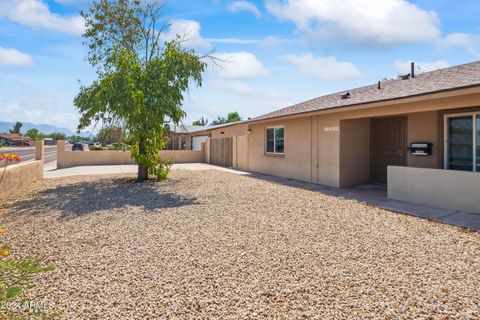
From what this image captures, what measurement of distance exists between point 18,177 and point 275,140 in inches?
418

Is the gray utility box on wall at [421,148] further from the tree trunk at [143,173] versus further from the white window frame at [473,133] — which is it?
the tree trunk at [143,173]

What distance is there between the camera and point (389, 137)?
11422mm

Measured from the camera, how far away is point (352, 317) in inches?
114

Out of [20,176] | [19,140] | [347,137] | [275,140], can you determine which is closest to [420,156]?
[347,137]

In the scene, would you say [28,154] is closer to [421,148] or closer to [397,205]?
[397,205]

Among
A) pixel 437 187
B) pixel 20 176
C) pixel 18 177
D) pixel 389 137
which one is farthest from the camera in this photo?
pixel 389 137

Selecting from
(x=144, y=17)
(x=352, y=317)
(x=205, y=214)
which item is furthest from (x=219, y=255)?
(x=144, y=17)

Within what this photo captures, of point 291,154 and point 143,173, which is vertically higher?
point 291,154

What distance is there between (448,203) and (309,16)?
8.41 meters

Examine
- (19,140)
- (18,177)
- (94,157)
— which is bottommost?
(18,177)

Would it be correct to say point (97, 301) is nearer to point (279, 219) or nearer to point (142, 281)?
point (142, 281)

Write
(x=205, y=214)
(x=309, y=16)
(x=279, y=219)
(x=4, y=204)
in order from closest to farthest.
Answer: (x=279, y=219)
(x=205, y=214)
(x=4, y=204)
(x=309, y=16)

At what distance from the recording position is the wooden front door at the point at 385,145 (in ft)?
36.2

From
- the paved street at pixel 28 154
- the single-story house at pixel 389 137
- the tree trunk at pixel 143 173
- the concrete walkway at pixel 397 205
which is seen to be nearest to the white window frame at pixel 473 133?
the single-story house at pixel 389 137
